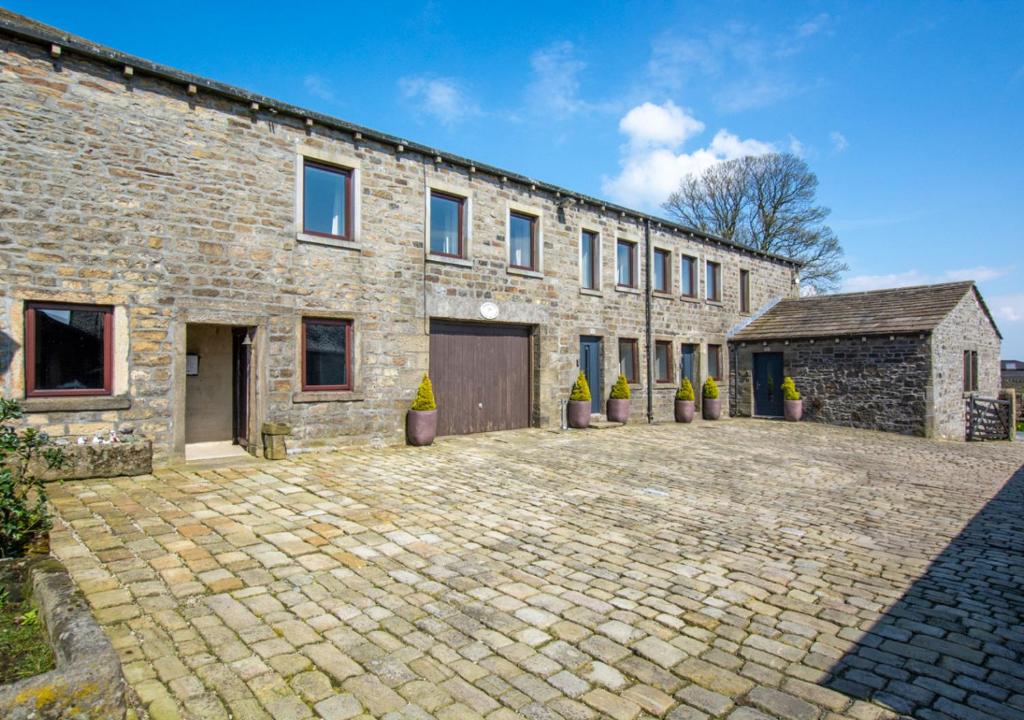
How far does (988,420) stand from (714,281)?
9.71 metres

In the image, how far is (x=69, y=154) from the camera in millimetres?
7875

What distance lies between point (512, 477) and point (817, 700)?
5554 millimetres

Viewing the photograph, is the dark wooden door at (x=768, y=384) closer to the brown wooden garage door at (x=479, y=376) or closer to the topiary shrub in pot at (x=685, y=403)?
the topiary shrub in pot at (x=685, y=403)

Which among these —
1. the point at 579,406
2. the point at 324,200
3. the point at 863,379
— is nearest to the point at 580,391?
the point at 579,406

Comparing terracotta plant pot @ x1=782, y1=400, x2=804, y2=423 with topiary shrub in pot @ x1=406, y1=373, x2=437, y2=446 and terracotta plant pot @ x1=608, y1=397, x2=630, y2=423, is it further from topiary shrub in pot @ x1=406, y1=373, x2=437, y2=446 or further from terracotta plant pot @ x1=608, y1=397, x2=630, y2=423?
topiary shrub in pot @ x1=406, y1=373, x2=437, y2=446

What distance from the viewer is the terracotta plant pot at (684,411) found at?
17.0 meters

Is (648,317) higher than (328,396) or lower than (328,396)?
higher

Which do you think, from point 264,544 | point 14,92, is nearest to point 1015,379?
point 264,544

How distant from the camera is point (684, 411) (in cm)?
1700

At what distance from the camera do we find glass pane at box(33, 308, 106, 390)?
25.5ft

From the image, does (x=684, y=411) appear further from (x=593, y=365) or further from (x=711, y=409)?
(x=593, y=365)

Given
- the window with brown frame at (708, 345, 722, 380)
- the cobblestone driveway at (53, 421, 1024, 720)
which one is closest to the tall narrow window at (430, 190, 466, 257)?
the cobblestone driveway at (53, 421, 1024, 720)

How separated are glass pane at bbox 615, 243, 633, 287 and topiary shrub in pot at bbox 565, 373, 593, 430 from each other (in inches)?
149

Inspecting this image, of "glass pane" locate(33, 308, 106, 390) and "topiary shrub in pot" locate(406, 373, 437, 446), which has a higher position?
"glass pane" locate(33, 308, 106, 390)
